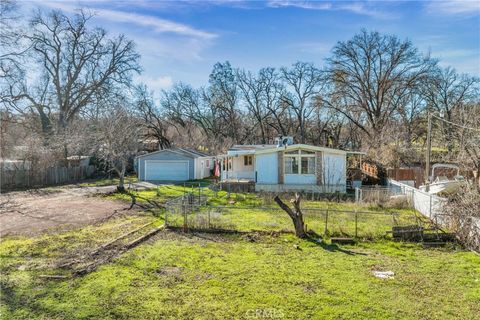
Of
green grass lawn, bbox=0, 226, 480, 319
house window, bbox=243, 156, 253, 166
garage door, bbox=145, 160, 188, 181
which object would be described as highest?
house window, bbox=243, 156, 253, 166

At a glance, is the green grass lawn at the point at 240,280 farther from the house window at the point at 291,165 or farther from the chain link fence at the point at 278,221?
the house window at the point at 291,165

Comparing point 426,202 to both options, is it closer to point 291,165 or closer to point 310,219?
point 310,219

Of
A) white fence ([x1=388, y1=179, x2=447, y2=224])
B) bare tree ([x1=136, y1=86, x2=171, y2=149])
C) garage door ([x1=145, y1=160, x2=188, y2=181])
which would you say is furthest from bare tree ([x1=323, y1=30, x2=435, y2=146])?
bare tree ([x1=136, y1=86, x2=171, y2=149])

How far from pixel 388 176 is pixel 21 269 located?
2294cm

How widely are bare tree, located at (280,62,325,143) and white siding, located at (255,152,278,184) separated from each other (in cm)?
2130

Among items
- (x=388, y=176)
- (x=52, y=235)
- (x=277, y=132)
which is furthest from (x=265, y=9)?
(x=277, y=132)

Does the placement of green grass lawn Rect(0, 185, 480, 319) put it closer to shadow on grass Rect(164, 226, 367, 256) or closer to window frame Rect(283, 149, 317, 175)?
shadow on grass Rect(164, 226, 367, 256)

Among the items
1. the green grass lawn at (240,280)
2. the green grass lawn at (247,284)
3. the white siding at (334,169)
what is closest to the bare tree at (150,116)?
the white siding at (334,169)

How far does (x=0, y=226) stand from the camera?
1259cm

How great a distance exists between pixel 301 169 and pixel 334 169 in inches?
85.8

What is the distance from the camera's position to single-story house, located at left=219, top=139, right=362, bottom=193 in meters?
22.0

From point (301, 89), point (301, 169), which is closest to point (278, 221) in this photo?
point (301, 169)

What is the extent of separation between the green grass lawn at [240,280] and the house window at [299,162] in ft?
35.9

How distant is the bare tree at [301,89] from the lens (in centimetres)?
4294
